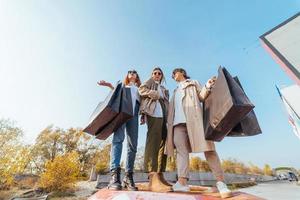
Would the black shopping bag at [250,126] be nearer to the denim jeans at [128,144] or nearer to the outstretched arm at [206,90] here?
the outstretched arm at [206,90]

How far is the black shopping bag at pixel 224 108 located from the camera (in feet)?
4.55

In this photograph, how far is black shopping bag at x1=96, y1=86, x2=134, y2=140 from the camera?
179 cm

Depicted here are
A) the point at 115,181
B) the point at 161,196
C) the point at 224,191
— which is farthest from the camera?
the point at 115,181

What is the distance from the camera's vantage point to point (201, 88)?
226 centimetres

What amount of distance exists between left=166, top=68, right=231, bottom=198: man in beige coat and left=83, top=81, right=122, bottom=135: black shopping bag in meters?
0.65

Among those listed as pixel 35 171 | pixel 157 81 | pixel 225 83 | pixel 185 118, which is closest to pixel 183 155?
pixel 185 118

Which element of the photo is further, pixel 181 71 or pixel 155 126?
pixel 181 71

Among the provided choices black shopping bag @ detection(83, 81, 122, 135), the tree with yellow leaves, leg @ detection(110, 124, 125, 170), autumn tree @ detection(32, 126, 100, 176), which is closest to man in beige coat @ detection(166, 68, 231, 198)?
leg @ detection(110, 124, 125, 170)

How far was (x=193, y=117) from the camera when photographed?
2.01m

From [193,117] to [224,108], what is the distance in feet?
1.79

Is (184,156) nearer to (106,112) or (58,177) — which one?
(106,112)

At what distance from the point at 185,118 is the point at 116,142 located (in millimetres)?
776

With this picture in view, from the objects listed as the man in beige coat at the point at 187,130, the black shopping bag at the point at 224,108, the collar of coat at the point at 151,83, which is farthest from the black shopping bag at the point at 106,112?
the black shopping bag at the point at 224,108

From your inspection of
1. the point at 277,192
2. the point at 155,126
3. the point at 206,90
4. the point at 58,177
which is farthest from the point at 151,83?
the point at 277,192
